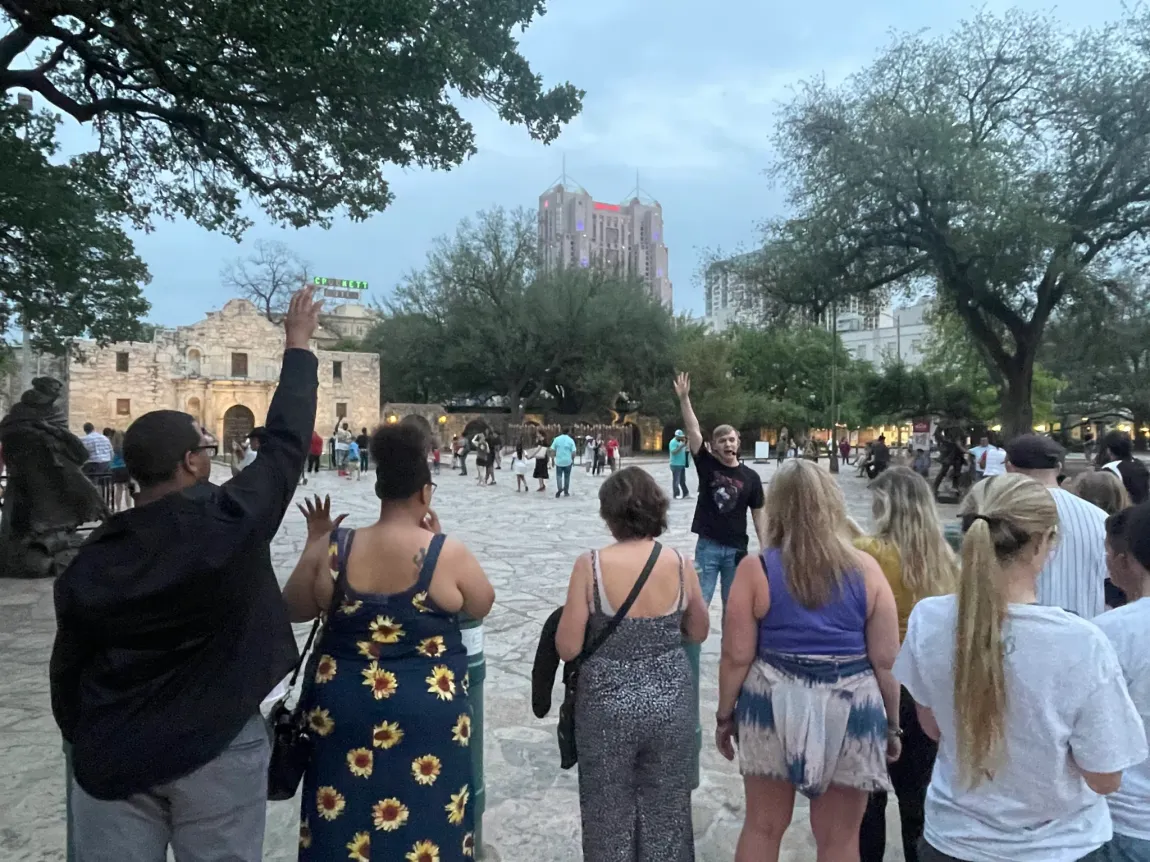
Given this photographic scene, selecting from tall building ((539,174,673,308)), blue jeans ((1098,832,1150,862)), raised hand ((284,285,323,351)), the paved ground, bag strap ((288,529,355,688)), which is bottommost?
the paved ground

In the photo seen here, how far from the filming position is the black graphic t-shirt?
17.9 ft

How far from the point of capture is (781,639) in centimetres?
265

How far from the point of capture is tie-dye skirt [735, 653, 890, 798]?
2.58 m

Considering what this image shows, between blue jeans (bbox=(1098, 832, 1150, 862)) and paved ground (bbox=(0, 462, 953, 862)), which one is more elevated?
blue jeans (bbox=(1098, 832, 1150, 862))

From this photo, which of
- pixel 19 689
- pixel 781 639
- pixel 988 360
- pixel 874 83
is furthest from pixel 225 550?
pixel 988 360

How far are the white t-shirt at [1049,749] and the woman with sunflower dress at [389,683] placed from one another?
136cm

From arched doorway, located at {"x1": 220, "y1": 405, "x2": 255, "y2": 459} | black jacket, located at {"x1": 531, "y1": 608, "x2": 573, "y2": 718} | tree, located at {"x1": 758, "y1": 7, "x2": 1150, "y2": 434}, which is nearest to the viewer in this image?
black jacket, located at {"x1": 531, "y1": 608, "x2": 573, "y2": 718}

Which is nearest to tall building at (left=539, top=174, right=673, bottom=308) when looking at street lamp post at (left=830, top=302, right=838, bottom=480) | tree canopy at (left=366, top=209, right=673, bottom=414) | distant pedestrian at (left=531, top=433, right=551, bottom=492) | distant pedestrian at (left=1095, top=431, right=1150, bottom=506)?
tree canopy at (left=366, top=209, right=673, bottom=414)

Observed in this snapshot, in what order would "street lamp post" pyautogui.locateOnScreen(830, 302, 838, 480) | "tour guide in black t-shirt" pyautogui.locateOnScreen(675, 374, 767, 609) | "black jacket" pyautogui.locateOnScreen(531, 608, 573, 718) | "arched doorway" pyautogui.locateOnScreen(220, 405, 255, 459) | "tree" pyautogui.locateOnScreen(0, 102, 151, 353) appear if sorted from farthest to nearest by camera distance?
"arched doorway" pyautogui.locateOnScreen(220, 405, 255, 459), "street lamp post" pyautogui.locateOnScreen(830, 302, 838, 480), "tree" pyautogui.locateOnScreen(0, 102, 151, 353), "tour guide in black t-shirt" pyautogui.locateOnScreen(675, 374, 767, 609), "black jacket" pyautogui.locateOnScreen(531, 608, 573, 718)

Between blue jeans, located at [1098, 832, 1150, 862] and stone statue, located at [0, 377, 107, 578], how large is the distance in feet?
31.4

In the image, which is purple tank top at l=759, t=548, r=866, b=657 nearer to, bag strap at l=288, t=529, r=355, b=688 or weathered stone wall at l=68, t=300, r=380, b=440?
bag strap at l=288, t=529, r=355, b=688

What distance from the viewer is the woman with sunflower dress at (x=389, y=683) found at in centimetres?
240

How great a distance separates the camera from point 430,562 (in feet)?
7.93

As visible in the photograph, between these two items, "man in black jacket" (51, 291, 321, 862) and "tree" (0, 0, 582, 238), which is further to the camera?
"tree" (0, 0, 582, 238)
